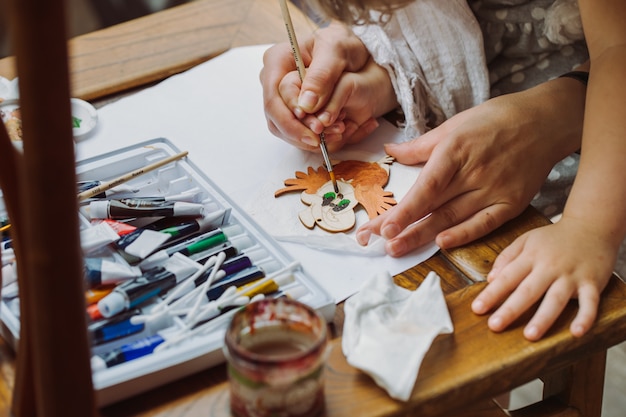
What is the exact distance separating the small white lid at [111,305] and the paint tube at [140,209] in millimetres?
128

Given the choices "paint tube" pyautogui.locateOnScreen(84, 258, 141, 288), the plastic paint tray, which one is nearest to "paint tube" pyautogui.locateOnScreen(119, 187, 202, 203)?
the plastic paint tray

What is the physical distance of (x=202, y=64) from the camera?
1.07m

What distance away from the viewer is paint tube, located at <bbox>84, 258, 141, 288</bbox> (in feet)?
2.09

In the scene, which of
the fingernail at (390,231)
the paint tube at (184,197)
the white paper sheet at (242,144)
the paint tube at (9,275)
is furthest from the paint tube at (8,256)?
the fingernail at (390,231)

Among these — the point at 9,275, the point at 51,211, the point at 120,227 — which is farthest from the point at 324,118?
the point at 51,211

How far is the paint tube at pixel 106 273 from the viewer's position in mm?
638

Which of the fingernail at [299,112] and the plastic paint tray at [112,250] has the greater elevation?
the fingernail at [299,112]

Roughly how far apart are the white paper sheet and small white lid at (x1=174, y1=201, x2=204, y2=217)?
0.26 ft

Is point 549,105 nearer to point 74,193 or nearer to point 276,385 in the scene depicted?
point 276,385

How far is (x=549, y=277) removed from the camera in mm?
648

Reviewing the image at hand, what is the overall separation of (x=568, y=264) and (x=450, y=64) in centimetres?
35

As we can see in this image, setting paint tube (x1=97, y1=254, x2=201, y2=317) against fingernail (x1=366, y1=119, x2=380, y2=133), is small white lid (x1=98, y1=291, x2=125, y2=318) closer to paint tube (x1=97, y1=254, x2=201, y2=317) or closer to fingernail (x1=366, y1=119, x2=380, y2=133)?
paint tube (x1=97, y1=254, x2=201, y2=317)

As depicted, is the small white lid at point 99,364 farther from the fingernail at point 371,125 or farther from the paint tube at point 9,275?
the fingernail at point 371,125

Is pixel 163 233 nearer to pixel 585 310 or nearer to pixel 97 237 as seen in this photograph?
pixel 97 237
